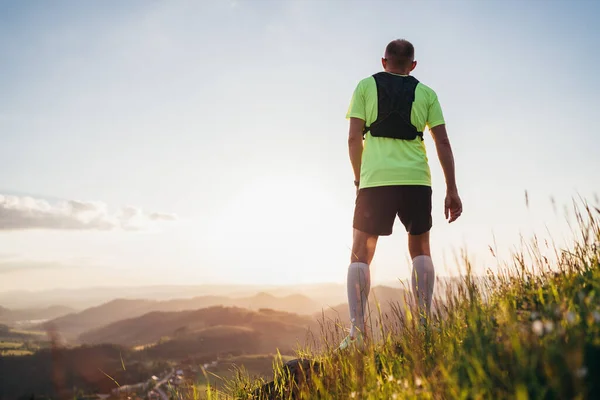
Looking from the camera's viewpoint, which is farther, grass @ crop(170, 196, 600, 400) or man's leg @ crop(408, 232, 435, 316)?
man's leg @ crop(408, 232, 435, 316)

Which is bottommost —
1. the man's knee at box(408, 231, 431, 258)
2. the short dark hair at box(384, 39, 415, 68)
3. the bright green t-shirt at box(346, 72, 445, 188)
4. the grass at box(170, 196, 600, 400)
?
the grass at box(170, 196, 600, 400)

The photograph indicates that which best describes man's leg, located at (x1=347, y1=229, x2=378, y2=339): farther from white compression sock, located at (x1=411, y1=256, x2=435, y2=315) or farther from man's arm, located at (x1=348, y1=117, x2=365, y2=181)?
man's arm, located at (x1=348, y1=117, x2=365, y2=181)

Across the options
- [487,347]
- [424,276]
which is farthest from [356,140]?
[487,347]

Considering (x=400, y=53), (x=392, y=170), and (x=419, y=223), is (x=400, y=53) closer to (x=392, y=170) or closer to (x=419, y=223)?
(x=392, y=170)

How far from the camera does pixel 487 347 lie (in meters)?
2.22

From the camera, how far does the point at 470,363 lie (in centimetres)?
222

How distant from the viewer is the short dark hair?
4.42 m

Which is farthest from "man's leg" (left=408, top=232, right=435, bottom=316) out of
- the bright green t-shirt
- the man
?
the bright green t-shirt

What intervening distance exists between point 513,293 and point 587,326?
1.08 metres

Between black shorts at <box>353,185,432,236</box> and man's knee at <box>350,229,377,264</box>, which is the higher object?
black shorts at <box>353,185,432,236</box>

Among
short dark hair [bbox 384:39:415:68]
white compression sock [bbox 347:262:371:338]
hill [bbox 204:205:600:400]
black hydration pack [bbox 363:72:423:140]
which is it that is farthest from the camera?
short dark hair [bbox 384:39:415:68]

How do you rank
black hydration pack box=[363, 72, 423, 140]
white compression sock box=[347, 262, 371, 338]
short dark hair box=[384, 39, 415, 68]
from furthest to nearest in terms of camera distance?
short dark hair box=[384, 39, 415, 68], black hydration pack box=[363, 72, 423, 140], white compression sock box=[347, 262, 371, 338]

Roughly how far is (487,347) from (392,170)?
221cm

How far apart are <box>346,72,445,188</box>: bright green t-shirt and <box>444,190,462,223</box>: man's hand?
27 cm
